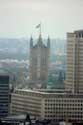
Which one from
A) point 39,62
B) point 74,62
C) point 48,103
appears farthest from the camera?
point 74,62

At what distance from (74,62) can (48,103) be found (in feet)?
2.47

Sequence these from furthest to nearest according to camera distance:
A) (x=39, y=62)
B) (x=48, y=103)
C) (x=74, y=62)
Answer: (x=74, y=62), (x=39, y=62), (x=48, y=103)

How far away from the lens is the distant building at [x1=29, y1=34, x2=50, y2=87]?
26.8 ft

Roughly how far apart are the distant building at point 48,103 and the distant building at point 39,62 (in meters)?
0.18

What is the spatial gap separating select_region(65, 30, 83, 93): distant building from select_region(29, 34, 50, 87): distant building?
0.32 meters

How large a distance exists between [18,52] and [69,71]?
32.3 inches

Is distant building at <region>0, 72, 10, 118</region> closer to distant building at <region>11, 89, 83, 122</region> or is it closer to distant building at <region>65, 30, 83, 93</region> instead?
distant building at <region>11, 89, 83, 122</region>

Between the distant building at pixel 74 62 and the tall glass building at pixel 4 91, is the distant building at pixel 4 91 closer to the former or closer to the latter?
the tall glass building at pixel 4 91

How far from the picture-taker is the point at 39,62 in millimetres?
8203

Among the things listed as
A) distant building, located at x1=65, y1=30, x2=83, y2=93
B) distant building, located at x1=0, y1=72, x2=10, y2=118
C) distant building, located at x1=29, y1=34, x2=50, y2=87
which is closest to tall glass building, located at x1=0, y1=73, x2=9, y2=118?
distant building, located at x1=0, y1=72, x2=10, y2=118

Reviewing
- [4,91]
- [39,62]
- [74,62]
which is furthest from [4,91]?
[74,62]

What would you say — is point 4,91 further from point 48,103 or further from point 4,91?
point 48,103

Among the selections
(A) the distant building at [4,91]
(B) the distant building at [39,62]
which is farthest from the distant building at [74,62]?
(A) the distant building at [4,91]

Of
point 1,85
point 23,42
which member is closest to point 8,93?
point 1,85
